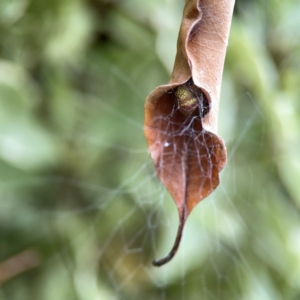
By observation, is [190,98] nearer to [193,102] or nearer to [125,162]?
[193,102]

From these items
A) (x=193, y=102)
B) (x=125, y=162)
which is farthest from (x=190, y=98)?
(x=125, y=162)

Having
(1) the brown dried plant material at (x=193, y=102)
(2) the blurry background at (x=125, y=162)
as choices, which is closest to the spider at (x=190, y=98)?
(1) the brown dried plant material at (x=193, y=102)

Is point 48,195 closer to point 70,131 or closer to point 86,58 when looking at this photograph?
point 70,131

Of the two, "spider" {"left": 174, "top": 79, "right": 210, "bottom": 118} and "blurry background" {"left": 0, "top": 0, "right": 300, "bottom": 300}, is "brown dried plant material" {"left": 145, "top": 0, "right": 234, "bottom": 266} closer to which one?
"spider" {"left": 174, "top": 79, "right": 210, "bottom": 118}

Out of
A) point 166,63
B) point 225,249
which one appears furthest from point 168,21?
point 225,249

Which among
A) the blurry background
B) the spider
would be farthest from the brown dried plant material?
the blurry background

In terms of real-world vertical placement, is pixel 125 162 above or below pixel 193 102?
below
